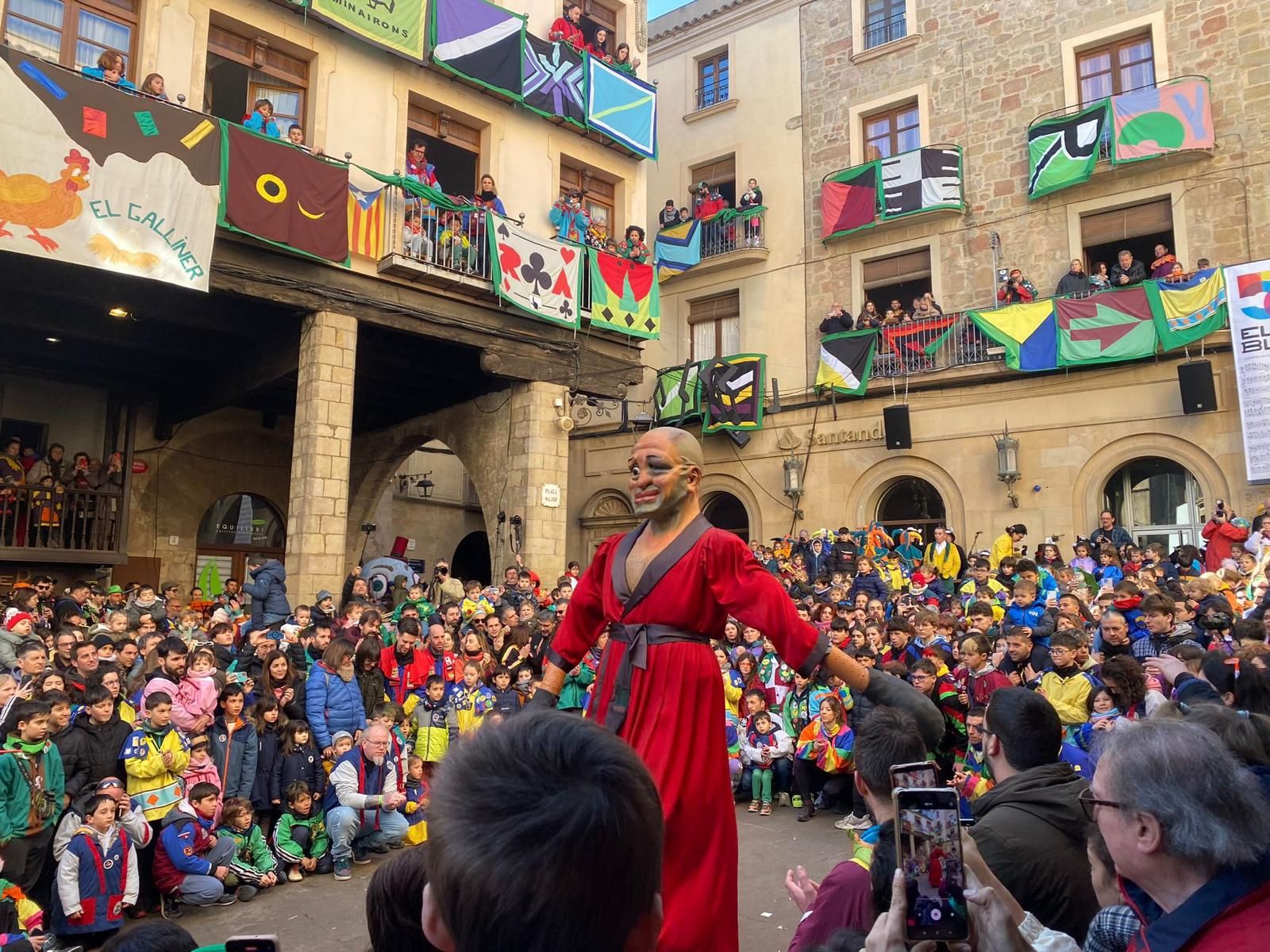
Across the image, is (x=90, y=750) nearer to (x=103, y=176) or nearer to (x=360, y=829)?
(x=360, y=829)

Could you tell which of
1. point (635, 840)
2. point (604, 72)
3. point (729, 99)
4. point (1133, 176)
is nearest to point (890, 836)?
point (635, 840)

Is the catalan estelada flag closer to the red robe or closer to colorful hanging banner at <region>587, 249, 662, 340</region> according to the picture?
colorful hanging banner at <region>587, 249, 662, 340</region>

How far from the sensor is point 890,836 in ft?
8.36

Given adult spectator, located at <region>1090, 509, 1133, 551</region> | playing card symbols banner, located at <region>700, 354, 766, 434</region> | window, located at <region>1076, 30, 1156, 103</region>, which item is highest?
window, located at <region>1076, 30, 1156, 103</region>

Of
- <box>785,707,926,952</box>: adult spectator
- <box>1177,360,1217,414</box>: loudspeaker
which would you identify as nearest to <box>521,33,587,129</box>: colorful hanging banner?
<box>1177,360,1217,414</box>: loudspeaker

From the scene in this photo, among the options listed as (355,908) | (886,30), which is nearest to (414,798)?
(355,908)

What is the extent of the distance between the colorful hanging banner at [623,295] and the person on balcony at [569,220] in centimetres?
51

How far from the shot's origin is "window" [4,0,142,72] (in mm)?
10828

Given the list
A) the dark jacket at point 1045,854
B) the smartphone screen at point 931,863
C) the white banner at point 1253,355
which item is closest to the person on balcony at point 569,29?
the white banner at point 1253,355

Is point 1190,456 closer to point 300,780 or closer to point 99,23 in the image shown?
point 300,780

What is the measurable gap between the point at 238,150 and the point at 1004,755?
11.3 m

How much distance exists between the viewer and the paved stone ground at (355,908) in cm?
511

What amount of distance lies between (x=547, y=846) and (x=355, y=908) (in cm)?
548

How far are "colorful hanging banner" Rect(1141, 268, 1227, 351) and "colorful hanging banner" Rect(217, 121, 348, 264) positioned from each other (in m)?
12.2
